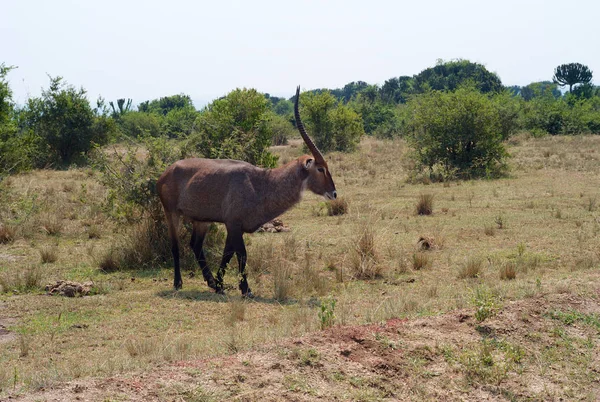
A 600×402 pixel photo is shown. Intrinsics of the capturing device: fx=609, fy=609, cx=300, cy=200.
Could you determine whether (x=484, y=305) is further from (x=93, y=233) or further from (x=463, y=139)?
(x=463, y=139)

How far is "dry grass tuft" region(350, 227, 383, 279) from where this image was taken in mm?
9738

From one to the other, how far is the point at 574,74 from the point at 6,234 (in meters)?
83.9

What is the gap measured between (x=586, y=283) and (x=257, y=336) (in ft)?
14.3

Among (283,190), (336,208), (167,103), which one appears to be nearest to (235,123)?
(336,208)

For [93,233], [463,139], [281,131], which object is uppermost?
[281,131]

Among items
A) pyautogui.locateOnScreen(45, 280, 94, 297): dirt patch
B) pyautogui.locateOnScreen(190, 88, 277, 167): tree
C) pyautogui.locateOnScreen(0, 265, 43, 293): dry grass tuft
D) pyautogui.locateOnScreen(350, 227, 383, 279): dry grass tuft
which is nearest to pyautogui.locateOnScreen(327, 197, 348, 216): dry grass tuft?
pyautogui.locateOnScreen(190, 88, 277, 167): tree

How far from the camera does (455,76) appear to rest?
82.1m

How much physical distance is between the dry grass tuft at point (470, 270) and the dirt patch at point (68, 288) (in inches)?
218

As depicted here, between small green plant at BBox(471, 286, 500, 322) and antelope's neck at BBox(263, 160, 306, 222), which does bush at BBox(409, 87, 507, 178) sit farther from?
small green plant at BBox(471, 286, 500, 322)

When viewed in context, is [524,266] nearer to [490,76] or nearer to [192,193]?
[192,193]

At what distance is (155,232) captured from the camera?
10727mm

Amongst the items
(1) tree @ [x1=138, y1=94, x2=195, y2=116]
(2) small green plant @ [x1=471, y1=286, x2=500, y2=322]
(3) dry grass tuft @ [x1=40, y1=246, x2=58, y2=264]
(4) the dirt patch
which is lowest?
(2) small green plant @ [x1=471, y1=286, x2=500, y2=322]

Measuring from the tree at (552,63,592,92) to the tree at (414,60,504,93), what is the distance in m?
10.0

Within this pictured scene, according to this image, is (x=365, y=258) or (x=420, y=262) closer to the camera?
(x=365, y=258)
